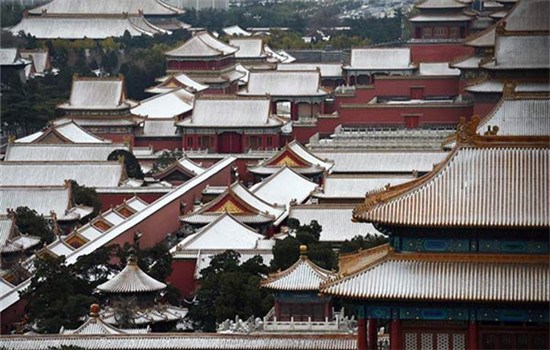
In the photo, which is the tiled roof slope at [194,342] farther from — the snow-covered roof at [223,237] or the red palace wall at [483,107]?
the red palace wall at [483,107]

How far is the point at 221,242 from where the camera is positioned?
3641 centimetres

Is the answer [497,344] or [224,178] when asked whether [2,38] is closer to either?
[224,178]

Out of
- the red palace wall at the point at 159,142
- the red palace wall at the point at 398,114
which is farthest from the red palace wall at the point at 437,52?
the red palace wall at the point at 159,142

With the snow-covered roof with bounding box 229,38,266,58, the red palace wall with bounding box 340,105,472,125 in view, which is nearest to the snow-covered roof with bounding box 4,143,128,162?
the red palace wall with bounding box 340,105,472,125

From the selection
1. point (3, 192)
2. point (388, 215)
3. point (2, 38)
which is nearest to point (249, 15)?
point (2, 38)

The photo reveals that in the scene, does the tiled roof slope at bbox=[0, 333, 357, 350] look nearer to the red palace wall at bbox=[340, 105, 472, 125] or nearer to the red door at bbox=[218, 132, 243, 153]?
the red palace wall at bbox=[340, 105, 472, 125]

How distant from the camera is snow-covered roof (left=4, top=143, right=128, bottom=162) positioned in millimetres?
49188

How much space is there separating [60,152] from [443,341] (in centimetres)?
2844

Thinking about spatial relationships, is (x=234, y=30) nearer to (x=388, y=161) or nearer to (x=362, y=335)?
(x=388, y=161)

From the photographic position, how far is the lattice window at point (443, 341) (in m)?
22.1

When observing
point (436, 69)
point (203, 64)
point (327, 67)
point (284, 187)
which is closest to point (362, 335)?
point (284, 187)

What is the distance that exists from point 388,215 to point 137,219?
1730cm

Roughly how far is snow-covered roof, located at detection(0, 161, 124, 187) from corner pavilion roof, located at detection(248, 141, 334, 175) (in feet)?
13.1

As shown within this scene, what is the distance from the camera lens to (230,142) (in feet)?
177
